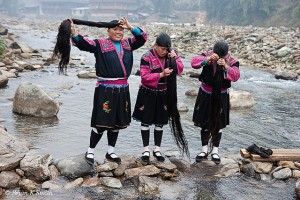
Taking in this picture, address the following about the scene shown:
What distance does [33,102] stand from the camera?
24.2 ft

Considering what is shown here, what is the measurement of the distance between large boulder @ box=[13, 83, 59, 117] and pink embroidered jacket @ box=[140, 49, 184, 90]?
327cm

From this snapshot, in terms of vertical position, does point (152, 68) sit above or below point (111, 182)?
above

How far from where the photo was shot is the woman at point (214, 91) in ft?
16.1

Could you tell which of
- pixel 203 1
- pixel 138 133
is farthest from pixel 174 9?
pixel 138 133

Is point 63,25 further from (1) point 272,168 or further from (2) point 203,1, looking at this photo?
(2) point 203,1

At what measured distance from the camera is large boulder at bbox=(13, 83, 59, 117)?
7.35 metres

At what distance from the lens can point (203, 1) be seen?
71500 millimetres

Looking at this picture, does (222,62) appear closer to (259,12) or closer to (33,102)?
(33,102)

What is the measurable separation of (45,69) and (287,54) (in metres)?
12.2

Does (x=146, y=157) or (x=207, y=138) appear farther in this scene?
(x=207, y=138)

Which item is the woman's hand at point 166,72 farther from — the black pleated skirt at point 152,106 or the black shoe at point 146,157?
the black shoe at point 146,157

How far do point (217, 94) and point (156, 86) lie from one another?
89cm

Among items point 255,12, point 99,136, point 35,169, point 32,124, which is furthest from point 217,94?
point 255,12

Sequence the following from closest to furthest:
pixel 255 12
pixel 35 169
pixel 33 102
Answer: pixel 35 169 < pixel 33 102 < pixel 255 12
